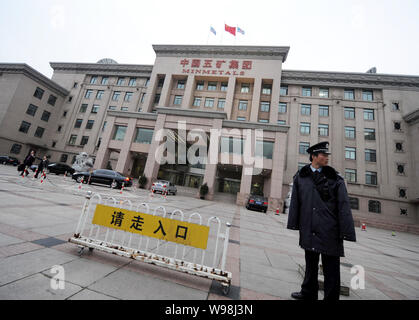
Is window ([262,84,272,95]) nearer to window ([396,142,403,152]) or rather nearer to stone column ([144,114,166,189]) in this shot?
stone column ([144,114,166,189])

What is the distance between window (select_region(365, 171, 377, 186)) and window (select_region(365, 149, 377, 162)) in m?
1.86

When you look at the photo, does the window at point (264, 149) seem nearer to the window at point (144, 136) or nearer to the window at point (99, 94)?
the window at point (144, 136)

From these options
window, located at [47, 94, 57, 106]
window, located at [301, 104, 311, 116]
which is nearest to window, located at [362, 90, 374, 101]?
window, located at [301, 104, 311, 116]

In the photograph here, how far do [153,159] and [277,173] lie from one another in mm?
14839

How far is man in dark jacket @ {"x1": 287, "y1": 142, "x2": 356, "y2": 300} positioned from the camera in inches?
86.0

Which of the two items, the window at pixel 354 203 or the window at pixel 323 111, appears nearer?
the window at pixel 354 203

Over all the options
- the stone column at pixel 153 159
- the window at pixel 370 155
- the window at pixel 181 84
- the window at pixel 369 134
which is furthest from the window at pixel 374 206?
the window at pixel 181 84

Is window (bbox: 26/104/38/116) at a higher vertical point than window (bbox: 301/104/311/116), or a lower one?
lower

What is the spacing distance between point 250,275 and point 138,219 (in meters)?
2.11

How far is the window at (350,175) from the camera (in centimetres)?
2401

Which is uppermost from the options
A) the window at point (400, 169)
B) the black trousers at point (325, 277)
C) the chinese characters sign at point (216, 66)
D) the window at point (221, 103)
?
the chinese characters sign at point (216, 66)

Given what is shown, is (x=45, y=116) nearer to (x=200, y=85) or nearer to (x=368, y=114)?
(x=200, y=85)

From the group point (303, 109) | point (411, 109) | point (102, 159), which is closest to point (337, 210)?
point (102, 159)

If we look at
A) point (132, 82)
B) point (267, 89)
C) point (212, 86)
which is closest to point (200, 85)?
point (212, 86)
